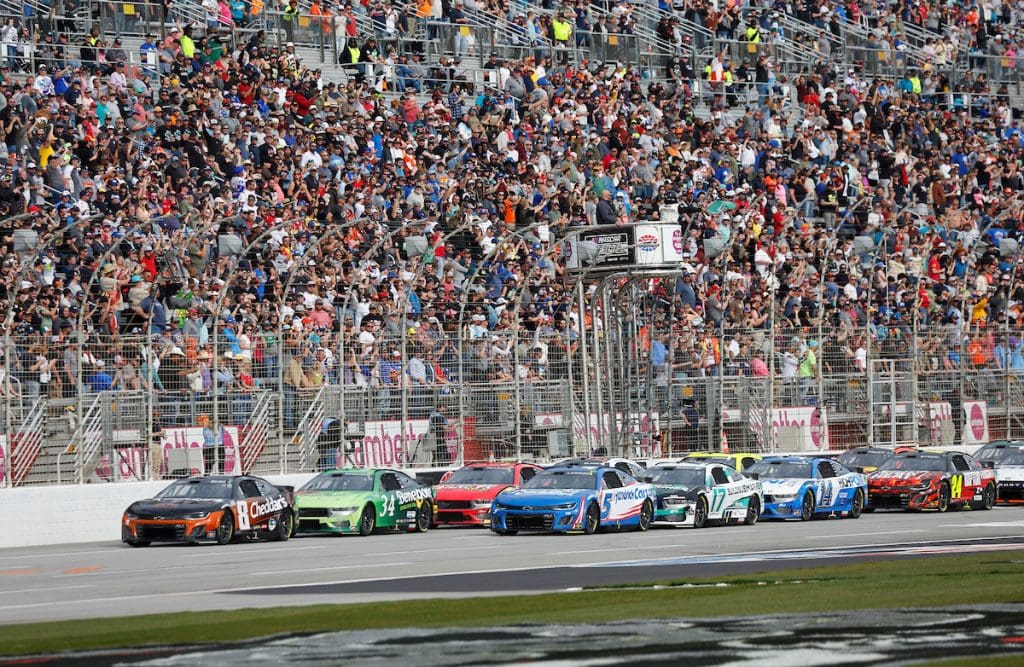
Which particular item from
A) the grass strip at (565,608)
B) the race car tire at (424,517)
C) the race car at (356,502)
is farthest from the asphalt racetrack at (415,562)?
the grass strip at (565,608)

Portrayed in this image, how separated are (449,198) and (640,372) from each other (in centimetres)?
481

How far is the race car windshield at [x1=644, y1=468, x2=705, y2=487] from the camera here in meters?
29.3

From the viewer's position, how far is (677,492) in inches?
1134

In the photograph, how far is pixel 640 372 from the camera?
33.9 m

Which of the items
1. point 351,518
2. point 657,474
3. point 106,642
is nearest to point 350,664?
point 106,642

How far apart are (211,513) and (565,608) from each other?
11015 mm

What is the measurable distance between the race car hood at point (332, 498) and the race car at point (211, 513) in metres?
0.64

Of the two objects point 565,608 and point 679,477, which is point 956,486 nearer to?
point 679,477

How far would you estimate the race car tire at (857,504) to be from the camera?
31.5m

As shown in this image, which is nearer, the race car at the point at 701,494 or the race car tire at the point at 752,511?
the race car at the point at 701,494

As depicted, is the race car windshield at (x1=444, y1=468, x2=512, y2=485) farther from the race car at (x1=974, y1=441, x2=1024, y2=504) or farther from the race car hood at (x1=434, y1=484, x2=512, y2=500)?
the race car at (x1=974, y1=441, x2=1024, y2=504)

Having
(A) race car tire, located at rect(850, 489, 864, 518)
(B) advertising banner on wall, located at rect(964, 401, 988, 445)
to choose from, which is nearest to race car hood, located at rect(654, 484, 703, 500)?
(A) race car tire, located at rect(850, 489, 864, 518)

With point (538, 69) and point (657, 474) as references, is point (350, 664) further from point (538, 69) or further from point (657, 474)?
point (538, 69)

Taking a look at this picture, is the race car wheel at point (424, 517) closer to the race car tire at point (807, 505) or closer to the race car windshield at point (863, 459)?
the race car tire at point (807, 505)
